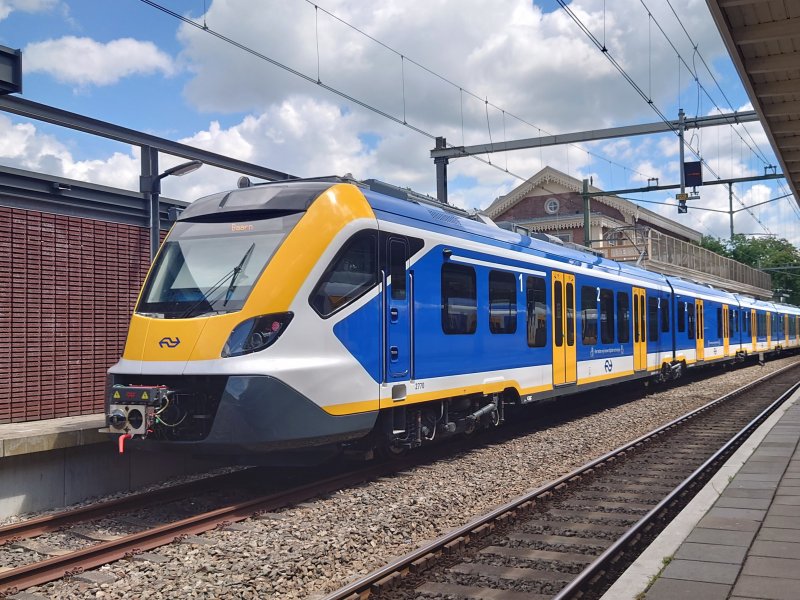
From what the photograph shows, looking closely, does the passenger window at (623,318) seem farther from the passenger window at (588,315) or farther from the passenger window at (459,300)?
the passenger window at (459,300)

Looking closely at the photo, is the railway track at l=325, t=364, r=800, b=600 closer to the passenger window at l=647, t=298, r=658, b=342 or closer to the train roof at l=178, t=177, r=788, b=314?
the train roof at l=178, t=177, r=788, b=314

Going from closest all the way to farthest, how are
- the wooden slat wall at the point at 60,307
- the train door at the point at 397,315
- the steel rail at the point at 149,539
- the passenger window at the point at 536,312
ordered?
the steel rail at the point at 149,539 < the train door at the point at 397,315 < the wooden slat wall at the point at 60,307 < the passenger window at the point at 536,312

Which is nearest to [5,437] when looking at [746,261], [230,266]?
[230,266]

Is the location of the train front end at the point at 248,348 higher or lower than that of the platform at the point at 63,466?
higher

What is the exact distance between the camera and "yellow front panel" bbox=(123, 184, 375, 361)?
24.6ft

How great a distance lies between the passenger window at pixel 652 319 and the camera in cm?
1862

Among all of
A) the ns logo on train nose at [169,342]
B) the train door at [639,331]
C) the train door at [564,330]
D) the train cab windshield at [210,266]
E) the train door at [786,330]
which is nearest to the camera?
the ns logo on train nose at [169,342]

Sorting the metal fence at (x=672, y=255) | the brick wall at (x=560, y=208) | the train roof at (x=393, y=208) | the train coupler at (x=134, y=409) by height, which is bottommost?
the train coupler at (x=134, y=409)

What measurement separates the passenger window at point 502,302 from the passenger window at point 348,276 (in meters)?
2.96

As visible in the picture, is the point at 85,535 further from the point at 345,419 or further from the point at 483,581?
the point at 483,581

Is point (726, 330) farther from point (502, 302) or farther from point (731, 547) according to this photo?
point (731, 547)

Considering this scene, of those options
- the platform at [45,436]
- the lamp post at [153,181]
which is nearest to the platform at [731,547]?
the platform at [45,436]

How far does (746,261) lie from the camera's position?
91000 millimetres

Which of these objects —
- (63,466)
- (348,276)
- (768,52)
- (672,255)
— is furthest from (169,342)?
(672,255)
